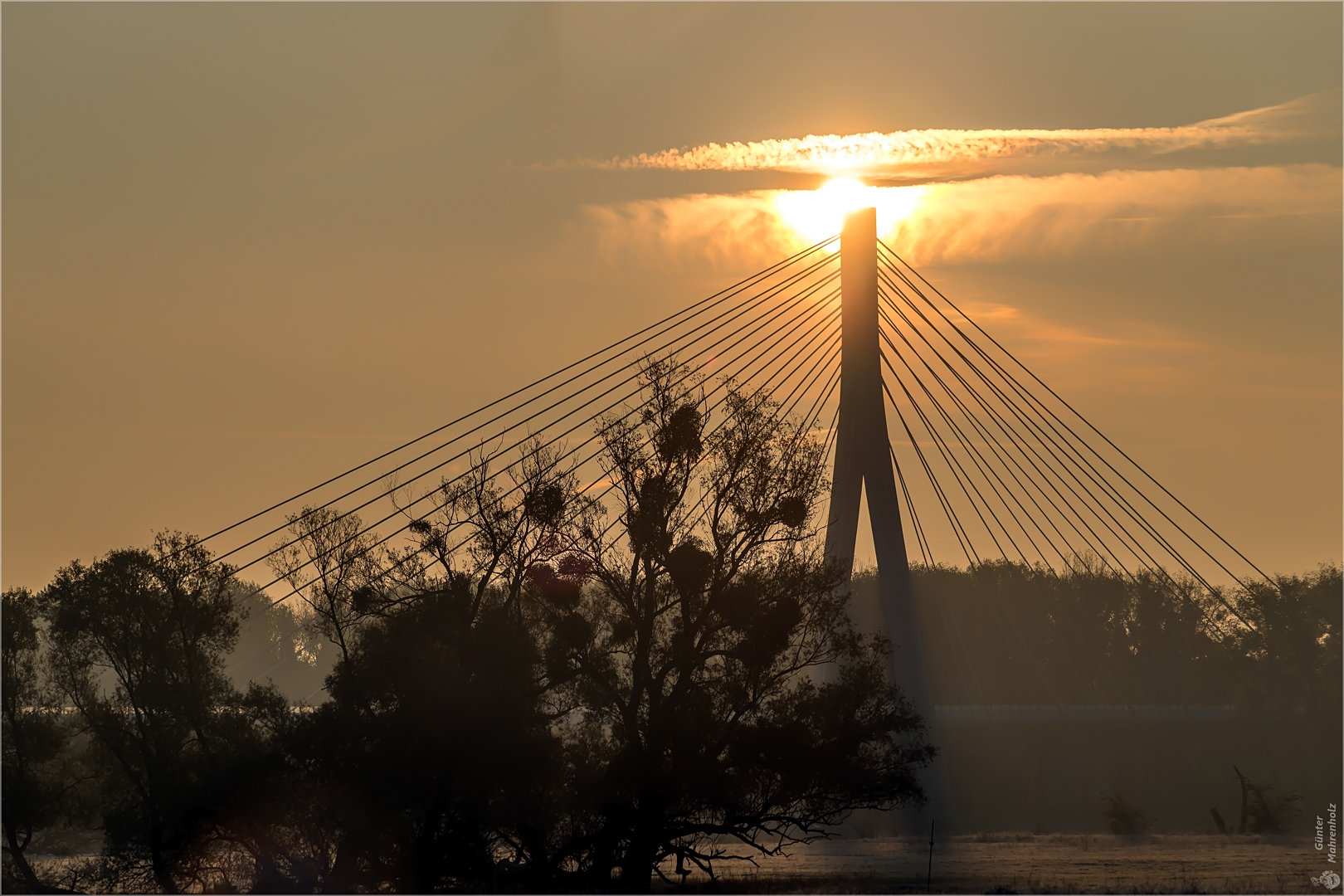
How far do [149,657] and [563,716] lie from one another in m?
12.9

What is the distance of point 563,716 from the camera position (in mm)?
24297

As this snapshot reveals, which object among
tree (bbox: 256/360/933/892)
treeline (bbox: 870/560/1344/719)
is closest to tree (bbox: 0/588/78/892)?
tree (bbox: 256/360/933/892)

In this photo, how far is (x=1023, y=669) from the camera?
245 feet

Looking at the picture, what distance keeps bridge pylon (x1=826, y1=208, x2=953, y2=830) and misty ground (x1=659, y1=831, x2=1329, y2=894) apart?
8.61 ft

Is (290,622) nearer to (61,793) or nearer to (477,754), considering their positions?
(61,793)

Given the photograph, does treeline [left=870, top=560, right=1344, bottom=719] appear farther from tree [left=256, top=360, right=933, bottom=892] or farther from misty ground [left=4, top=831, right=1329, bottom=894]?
tree [left=256, top=360, right=933, bottom=892]

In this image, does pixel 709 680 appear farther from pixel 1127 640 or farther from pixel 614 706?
pixel 1127 640

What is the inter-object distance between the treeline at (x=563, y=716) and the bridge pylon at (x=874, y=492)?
436cm

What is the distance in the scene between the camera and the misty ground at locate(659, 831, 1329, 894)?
24.0 metres

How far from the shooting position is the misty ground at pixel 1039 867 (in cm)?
2405

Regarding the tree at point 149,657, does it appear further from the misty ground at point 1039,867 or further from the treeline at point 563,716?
the misty ground at point 1039,867

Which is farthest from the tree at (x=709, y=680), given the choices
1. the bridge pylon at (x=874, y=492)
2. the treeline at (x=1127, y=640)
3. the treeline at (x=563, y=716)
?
the treeline at (x=1127, y=640)

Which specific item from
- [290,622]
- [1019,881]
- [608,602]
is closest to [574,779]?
[608,602]

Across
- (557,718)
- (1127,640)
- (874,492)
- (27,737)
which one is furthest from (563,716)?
(1127,640)
